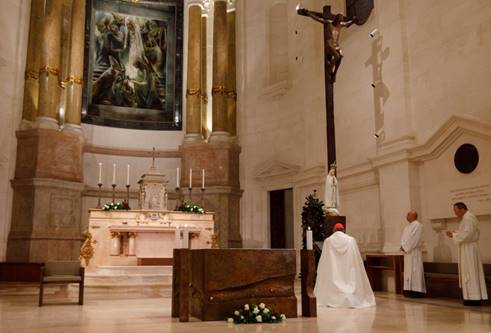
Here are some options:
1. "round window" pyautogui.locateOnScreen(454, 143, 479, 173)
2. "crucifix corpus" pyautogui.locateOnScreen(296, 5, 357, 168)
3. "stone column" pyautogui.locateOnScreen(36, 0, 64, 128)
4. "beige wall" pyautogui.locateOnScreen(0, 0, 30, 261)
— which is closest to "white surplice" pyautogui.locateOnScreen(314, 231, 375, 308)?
"round window" pyautogui.locateOnScreen(454, 143, 479, 173)

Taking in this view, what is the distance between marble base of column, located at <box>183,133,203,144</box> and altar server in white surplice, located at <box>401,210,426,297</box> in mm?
8972

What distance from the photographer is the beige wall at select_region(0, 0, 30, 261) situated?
47.6 feet

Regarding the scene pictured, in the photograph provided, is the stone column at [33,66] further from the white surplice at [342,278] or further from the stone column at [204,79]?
the white surplice at [342,278]

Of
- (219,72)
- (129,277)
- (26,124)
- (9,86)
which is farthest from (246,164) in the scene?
(9,86)

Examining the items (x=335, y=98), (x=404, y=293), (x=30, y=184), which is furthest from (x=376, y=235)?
(x=30, y=184)

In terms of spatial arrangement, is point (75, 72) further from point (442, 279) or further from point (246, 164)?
point (442, 279)

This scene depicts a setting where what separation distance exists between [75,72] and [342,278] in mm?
11429

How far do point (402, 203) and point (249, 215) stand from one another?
684 centimetres

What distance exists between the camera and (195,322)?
21.3 ft

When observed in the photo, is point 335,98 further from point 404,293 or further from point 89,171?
point 89,171

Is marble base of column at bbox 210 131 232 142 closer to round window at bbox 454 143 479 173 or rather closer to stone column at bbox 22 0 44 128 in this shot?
stone column at bbox 22 0 44 128

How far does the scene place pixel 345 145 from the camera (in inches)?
554

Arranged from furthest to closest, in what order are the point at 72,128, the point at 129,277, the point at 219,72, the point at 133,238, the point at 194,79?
the point at 194,79
the point at 219,72
the point at 72,128
the point at 133,238
the point at 129,277

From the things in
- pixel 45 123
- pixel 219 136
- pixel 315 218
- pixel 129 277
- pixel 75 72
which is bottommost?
pixel 129 277
